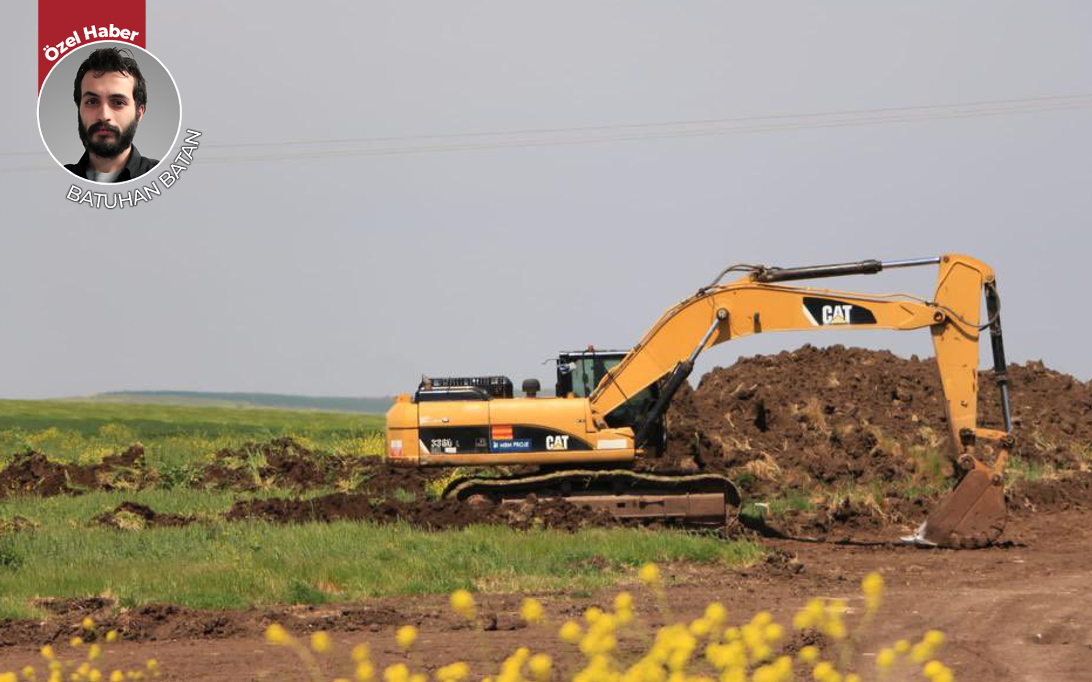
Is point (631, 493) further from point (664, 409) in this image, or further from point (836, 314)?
point (836, 314)

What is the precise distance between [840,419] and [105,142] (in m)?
16.3

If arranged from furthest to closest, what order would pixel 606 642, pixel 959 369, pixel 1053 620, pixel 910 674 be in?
pixel 959 369 < pixel 1053 620 < pixel 910 674 < pixel 606 642

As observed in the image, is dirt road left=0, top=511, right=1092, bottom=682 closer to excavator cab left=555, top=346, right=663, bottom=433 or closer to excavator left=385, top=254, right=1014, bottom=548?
excavator left=385, top=254, right=1014, bottom=548

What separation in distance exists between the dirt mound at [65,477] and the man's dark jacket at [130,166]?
7091 millimetres

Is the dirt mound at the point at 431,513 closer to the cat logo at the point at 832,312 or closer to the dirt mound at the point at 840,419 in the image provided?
the cat logo at the point at 832,312

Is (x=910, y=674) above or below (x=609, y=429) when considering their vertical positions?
below

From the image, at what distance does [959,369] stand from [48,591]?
37.2 ft

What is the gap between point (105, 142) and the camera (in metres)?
20.0

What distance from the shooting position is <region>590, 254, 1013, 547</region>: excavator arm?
18656 mm

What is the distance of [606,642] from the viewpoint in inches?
147

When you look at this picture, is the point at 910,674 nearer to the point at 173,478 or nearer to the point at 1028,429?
the point at 173,478

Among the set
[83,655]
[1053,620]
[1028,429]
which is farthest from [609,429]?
[1028,429]

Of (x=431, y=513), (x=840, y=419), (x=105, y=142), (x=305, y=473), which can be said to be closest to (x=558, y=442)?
(x=431, y=513)

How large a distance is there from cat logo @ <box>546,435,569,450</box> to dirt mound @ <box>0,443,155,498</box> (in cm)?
918
